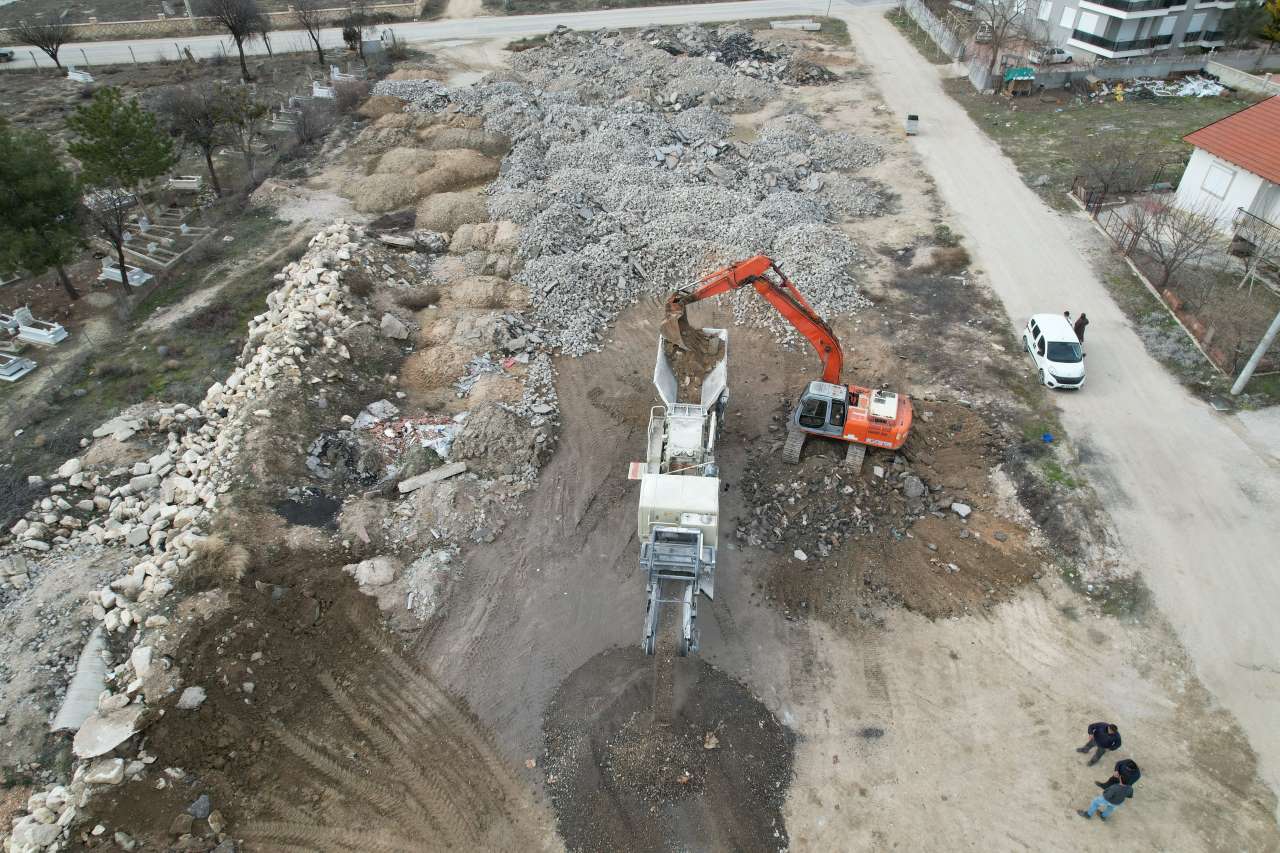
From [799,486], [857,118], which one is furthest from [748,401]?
[857,118]

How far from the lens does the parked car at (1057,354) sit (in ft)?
63.6

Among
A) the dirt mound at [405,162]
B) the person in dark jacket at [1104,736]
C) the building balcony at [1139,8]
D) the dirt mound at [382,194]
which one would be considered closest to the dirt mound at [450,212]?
the dirt mound at [382,194]

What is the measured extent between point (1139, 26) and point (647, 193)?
3262cm

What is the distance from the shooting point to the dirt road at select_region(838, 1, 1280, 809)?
45.4 feet

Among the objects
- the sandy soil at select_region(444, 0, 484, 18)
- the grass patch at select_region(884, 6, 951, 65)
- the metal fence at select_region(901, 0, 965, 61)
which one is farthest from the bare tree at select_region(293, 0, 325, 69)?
the metal fence at select_region(901, 0, 965, 61)

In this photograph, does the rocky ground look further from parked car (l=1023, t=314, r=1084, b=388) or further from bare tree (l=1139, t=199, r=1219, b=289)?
bare tree (l=1139, t=199, r=1219, b=289)

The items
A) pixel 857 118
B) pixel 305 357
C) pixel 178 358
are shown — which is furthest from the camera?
pixel 857 118

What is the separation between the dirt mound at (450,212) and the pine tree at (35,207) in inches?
430

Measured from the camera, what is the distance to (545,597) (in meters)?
15.4

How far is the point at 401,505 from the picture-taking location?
16750 millimetres

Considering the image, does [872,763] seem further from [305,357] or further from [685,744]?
[305,357]

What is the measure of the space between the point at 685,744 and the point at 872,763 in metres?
3.28

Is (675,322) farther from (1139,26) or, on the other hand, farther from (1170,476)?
(1139,26)

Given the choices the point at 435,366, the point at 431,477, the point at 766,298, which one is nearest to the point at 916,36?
the point at 766,298
